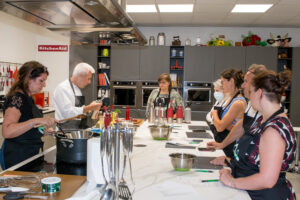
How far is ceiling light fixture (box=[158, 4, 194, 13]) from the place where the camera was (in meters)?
5.08

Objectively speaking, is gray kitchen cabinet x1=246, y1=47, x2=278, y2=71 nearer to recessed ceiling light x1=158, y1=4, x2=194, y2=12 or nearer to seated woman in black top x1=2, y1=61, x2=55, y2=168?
recessed ceiling light x1=158, y1=4, x2=194, y2=12

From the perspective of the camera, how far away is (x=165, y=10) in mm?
5422

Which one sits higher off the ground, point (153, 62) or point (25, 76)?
point (153, 62)

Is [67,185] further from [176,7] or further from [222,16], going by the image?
[222,16]

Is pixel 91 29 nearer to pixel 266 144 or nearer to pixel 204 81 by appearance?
pixel 266 144

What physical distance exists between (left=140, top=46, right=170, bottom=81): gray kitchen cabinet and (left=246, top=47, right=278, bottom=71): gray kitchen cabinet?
5.72ft

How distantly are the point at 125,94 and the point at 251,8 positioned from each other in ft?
9.99

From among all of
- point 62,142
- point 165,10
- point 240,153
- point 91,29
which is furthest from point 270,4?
point 62,142

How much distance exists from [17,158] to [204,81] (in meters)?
4.85

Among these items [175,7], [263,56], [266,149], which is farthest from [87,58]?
[266,149]

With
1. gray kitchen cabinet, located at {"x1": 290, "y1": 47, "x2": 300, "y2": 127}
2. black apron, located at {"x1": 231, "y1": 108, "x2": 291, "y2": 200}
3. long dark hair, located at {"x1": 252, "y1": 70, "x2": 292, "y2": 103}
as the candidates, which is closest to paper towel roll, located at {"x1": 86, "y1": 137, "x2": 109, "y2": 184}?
black apron, located at {"x1": 231, "y1": 108, "x2": 291, "y2": 200}

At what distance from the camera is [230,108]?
2.82 metres

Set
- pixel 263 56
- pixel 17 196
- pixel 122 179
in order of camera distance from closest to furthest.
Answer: pixel 17 196
pixel 122 179
pixel 263 56

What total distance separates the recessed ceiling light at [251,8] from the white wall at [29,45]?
380cm
